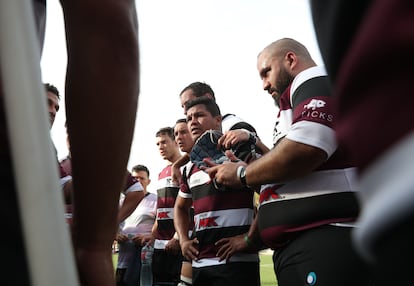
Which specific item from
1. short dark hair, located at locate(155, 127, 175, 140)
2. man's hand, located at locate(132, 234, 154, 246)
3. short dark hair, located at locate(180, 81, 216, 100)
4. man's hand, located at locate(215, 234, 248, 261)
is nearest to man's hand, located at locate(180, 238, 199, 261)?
man's hand, located at locate(215, 234, 248, 261)

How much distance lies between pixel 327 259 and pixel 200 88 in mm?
2467

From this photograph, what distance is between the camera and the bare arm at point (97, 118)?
740 mm

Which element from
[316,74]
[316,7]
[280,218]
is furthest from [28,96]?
[316,74]

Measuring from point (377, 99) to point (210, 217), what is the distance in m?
2.83

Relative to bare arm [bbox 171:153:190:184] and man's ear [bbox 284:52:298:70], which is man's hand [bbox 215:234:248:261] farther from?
bare arm [bbox 171:153:190:184]

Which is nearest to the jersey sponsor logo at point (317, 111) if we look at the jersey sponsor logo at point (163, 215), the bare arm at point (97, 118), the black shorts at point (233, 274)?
the bare arm at point (97, 118)

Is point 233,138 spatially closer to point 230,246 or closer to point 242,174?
point 242,174

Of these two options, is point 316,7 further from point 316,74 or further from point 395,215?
point 316,74

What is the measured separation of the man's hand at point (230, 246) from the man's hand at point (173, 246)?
5.64ft

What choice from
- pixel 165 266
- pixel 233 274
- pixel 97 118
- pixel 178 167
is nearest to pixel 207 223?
pixel 233 274

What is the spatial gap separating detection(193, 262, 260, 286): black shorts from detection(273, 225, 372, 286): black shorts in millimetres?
1144

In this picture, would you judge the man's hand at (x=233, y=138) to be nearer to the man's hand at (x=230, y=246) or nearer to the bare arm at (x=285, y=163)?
the bare arm at (x=285, y=163)

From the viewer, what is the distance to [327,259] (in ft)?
5.78

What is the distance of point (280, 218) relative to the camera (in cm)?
187
